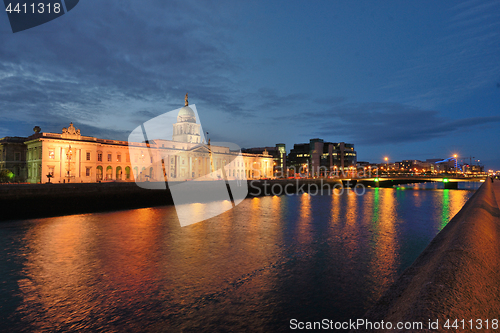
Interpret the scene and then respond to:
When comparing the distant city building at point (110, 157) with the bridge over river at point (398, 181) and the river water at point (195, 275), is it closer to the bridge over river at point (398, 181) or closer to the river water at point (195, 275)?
the river water at point (195, 275)

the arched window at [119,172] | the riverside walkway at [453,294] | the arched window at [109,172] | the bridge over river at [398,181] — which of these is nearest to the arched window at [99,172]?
the arched window at [109,172]

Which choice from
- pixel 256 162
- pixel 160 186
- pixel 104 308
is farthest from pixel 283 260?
pixel 256 162

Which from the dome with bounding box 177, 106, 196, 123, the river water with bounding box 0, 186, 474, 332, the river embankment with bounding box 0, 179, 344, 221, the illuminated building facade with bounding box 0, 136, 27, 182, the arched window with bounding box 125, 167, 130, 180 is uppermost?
the dome with bounding box 177, 106, 196, 123

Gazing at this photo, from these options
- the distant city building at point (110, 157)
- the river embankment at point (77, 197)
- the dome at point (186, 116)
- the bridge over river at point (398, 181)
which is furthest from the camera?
the dome at point (186, 116)

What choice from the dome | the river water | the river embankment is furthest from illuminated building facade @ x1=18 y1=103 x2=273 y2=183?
the river water

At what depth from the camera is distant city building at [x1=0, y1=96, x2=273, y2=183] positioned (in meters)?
64.4

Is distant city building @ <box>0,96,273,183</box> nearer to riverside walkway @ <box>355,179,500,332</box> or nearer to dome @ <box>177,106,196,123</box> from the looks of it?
dome @ <box>177,106,196,123</box>

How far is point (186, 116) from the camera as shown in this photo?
10425 cm

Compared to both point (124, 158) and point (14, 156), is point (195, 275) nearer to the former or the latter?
point (124, 158)

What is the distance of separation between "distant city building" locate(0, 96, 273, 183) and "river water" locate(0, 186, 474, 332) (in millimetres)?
39634

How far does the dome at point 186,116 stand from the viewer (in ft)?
341

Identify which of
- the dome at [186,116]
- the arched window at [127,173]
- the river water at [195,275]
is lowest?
the river water at [195,275]

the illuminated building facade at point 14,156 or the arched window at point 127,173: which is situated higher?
the illuminated building facade at point 14,156

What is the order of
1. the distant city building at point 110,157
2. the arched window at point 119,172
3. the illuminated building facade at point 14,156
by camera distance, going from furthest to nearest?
the arched window at point 119,172
the illuminated building facade at point 14,156
the distant city building at point 110,157
